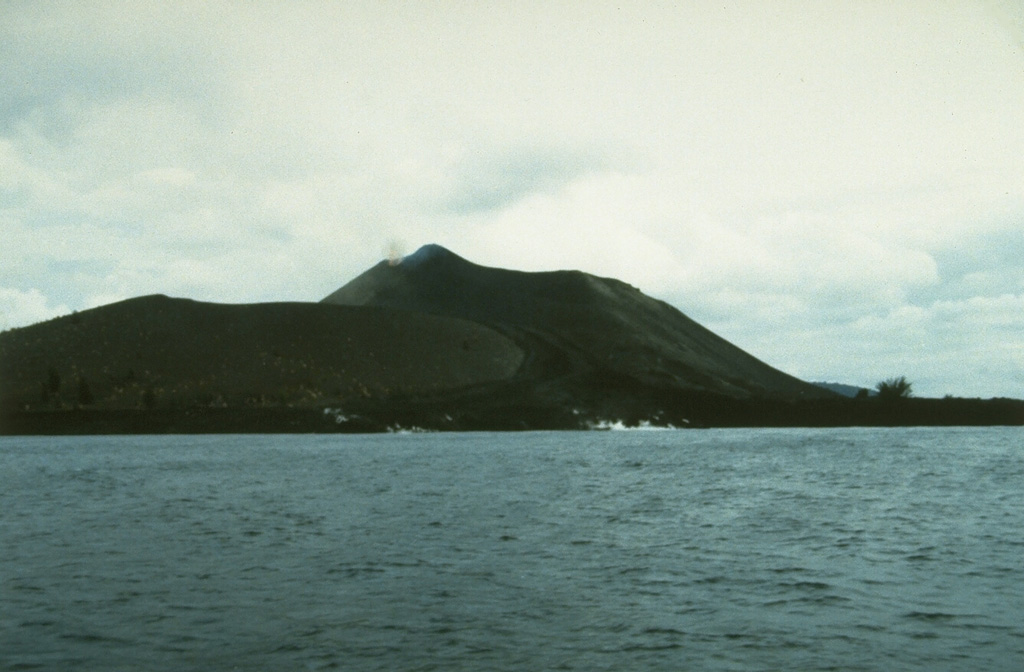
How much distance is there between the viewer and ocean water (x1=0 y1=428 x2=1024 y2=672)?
1803cm

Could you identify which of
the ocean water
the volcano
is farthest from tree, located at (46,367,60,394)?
the ocean water

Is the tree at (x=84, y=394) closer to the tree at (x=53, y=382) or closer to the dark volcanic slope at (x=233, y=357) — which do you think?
the dark volcanic slope at (x=233, y=357)

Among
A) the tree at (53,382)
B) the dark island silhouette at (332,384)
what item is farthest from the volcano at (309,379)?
the dark island silhouette at (332,384)

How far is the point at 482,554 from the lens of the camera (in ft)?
94.1

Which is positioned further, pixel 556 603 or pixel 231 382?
pixel 231 382

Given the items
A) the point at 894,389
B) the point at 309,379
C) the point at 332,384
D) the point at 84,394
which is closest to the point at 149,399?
the point at 84,394

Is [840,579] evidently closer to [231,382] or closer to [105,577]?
[105,577]

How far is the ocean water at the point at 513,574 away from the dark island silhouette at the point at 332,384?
8978 centimetres

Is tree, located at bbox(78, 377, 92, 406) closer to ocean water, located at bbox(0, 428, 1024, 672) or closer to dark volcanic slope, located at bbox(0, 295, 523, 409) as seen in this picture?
dark volcanic slope, located at bbox(0, 295, 523, 409)

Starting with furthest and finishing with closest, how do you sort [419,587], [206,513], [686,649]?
1. [206,513]
2. [419,587]
3. [686,649]

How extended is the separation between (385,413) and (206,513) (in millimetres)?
105590

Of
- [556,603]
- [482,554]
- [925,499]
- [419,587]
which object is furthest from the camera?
[925,499]

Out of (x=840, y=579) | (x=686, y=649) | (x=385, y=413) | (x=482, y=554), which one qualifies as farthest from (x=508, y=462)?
(x=385, y=413)

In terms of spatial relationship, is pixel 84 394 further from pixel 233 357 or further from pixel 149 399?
pixel 233 357
